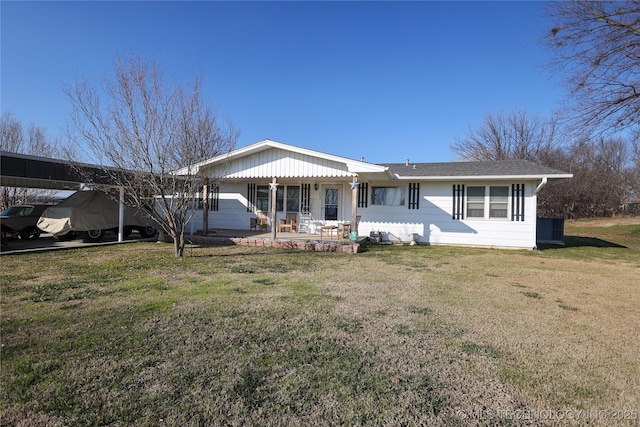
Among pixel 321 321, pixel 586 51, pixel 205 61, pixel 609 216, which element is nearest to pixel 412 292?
pixel 321 321

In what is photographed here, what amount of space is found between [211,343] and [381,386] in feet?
5.49

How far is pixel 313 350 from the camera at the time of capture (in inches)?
119

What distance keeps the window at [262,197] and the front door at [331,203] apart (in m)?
2.74

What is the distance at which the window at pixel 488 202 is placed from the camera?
1170 centimetres

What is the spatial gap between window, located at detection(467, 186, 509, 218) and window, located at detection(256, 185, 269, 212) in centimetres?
840

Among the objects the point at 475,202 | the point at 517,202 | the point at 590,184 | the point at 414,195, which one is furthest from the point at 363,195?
the point at 590,184

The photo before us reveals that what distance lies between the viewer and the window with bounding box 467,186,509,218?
1170cm

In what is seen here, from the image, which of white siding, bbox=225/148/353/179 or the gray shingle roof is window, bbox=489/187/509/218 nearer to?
the gray shingle roof

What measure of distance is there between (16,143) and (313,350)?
22725mm

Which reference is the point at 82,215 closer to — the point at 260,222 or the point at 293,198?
the point at 260,222

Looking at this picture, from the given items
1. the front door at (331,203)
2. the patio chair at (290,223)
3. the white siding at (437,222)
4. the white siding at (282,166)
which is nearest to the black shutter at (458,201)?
the white siding at (437,222)

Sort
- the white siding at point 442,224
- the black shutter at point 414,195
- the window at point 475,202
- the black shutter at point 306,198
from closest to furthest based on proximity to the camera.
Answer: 1. the white siding at point 442,224
2. the window at point 475,202
3. the black shutter at point 414,195
4. the black shutter at point 306,198

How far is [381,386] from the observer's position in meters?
2.45

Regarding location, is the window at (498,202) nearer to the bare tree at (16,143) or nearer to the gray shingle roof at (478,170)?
the gray shingle roof at (478,170)
